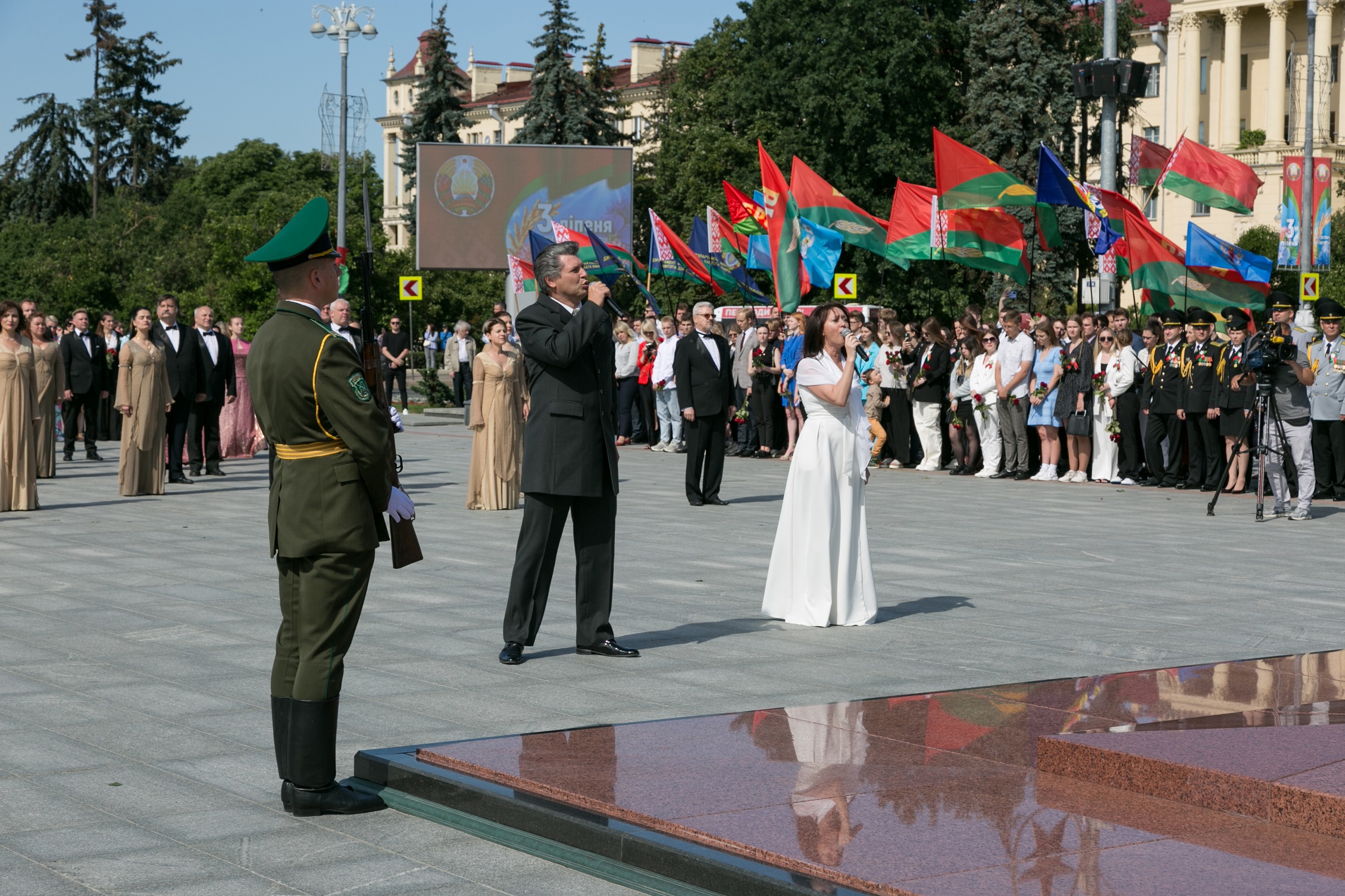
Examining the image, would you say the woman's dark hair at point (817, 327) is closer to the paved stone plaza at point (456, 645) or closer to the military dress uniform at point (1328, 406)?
the paved stone plaza at point (456, 645)

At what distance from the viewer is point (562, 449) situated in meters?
8.02

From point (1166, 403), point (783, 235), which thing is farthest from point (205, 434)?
point (1166, 403)

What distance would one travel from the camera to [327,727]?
5.44m

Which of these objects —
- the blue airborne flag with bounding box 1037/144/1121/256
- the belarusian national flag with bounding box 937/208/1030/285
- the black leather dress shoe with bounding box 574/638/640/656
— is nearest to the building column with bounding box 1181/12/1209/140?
the belarusian national flag with bounding box 937/208/1030/285

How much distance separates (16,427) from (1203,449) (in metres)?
13.0

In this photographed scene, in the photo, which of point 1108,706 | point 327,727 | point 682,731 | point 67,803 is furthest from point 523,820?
point 1108,706

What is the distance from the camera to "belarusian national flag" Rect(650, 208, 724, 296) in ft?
100

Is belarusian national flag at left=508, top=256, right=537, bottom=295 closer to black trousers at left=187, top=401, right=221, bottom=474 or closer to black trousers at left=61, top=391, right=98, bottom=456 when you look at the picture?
black trousers at left=61, top=391, right=98, bottom=456

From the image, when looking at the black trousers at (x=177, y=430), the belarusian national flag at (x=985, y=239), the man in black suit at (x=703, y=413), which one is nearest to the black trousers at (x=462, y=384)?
the belarusian national flag at (x=985, y=239)

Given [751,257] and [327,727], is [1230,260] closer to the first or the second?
[751,257]

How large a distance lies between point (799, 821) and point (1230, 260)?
18.6 m

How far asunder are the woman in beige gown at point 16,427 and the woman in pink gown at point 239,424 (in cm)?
655

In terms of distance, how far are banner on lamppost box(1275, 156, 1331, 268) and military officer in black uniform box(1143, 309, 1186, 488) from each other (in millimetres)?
11797

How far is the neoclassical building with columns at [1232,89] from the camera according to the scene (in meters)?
84.1
